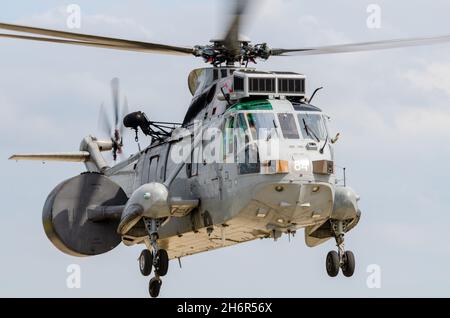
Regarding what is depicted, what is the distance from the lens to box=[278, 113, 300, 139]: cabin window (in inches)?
1193

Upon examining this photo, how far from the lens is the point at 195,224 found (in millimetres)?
32219

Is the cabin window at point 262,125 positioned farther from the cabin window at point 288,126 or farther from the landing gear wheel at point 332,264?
the landing gear wheel at point 332,264

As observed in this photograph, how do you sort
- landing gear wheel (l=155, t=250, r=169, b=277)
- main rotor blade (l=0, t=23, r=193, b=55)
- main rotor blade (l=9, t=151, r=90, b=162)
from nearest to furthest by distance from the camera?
main rotor blade (l=0, t=23, r=193, b=55) → landing gear wheel (l=155, t=250, r=169, b=277) → main rotor blade (l=9, t=151, r=90, b=162)

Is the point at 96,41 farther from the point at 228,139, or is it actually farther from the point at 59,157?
the point at 59,157

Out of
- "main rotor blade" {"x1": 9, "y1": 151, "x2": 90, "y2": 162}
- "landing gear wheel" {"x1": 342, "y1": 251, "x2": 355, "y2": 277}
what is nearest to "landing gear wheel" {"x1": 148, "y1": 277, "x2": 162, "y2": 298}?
"landing gear wheel" {"x1": 342, "y1": 251, "x2": 355, "y2": 277}

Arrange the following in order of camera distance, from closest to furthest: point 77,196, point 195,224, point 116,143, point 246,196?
point 246,196 → point 195,224 → point 77,196 → point 116,143

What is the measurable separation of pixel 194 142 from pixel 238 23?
3.30m

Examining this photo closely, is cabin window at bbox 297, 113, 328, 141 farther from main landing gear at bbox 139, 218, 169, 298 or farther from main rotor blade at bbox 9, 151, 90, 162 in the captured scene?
main rotor blade at bbox 9, 151, 90, 162

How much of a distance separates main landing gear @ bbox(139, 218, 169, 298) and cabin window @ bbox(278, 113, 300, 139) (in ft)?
12.8

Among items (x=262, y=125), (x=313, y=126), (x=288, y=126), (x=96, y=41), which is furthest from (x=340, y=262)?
(x=96, y=41)

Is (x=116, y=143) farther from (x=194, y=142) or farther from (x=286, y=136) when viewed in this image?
(x=286, y=136)

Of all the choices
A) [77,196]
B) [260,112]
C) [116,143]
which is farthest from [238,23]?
[116,143]

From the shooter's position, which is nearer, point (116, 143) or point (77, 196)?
point (77, 196)

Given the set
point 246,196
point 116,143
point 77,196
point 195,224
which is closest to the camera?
point 246,196
